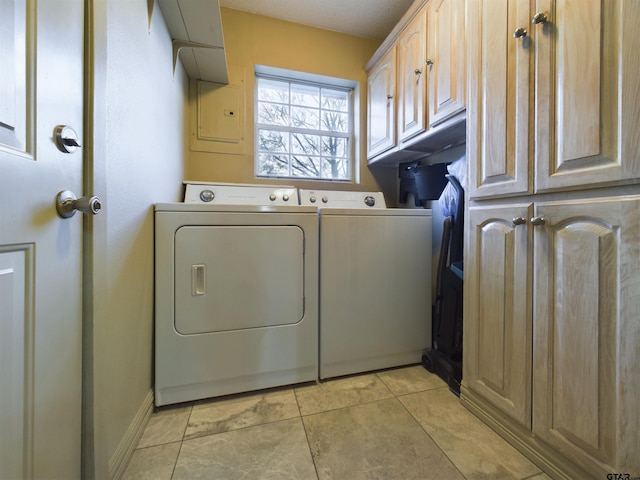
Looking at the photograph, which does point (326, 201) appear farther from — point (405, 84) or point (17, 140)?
point (17, 140)

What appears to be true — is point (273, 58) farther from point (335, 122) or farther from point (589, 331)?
point (589, 331)

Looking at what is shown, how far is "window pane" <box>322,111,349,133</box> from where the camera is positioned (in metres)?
2.46

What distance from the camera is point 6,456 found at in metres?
0.48

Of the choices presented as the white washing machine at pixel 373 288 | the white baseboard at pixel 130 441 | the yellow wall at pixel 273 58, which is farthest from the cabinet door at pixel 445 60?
the white baseboard at pixel 130 441

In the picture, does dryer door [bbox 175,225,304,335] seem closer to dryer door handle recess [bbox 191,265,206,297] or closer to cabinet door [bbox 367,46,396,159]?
dryer door handle recess [bbox 191,265,206,297]

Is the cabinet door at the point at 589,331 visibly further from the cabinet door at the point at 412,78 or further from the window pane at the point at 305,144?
the window pane at the point at 305,144

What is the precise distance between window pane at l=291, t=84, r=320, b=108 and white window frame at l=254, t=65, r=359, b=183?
0.11ft

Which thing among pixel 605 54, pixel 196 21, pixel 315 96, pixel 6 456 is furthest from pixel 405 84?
pixel 6 456

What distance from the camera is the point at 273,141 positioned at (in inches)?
91.0

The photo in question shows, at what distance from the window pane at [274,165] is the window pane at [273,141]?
55mm

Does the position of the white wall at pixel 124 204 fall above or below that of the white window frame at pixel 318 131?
below

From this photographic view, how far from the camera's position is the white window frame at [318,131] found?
223 cm

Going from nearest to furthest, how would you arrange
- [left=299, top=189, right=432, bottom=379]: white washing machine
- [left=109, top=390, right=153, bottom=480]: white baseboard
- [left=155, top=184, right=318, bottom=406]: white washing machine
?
[left=109, top=390, right=153, bottom=480]: white baseboard → [left=155, top=184, right=318, bottom=406]: white washing machine → [left=299, top=189, right=432, bottom=379]: white washing machine

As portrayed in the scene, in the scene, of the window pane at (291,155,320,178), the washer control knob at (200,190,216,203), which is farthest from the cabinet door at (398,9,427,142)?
the washer control knob at (200,190,216,203)
